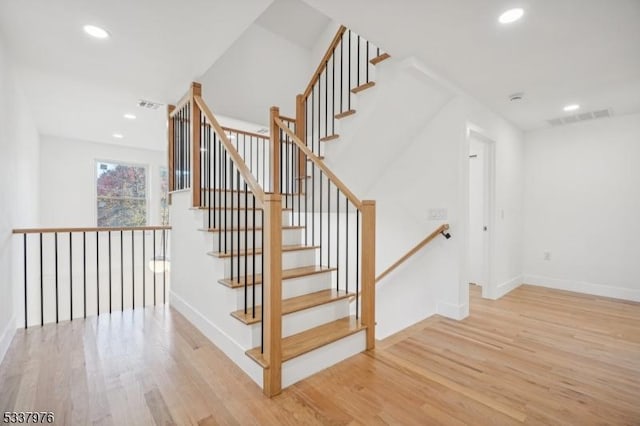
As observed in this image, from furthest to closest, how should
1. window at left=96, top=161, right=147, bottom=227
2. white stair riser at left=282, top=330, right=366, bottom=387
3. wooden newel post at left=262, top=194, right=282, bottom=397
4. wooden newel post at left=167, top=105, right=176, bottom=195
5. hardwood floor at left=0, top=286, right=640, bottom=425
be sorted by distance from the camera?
window at left=96, top=161, right=147, bottom=227 < wooden newel post at left=167, top=105, right=176, bottom=195 < white stair riser at left=282, top=330, right=366, bottom=387 < wooden newel post at left=262, top=194, right=282, bottom=397 < hardwood floor at left=0, top=286, right=640, bottom=425

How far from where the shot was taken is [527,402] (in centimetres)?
177

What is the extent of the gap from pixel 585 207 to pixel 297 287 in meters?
4.42

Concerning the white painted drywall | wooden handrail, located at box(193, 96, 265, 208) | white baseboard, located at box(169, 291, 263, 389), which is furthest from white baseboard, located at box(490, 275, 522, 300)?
wooden handrail, located at box(193, 96, 265, 208)

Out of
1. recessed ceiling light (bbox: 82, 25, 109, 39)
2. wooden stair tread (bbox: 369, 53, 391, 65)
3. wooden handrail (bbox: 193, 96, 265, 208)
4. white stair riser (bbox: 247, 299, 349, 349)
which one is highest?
wooden stair tread (bbox: 369, 53, 391, 65)

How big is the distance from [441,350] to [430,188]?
175 cm

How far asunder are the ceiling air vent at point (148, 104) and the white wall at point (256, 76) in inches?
29.3

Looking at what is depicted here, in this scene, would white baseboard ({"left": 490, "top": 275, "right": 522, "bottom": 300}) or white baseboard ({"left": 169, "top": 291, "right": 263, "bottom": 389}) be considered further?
white baseboard ({"left": 490, "top": 275, "right": 522, "bottom": 300})

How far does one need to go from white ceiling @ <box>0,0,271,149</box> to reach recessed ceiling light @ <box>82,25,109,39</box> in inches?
1.5

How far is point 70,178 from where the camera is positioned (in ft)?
18.6

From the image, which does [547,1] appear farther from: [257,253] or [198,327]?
[198,327]

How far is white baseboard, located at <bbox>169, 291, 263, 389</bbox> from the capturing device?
1.95 metres

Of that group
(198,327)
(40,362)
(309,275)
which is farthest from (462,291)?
(40,362)

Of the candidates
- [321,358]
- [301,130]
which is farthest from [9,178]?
[321,358]

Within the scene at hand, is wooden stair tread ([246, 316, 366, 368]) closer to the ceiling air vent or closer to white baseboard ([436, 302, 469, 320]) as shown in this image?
white baseboard ([436, 302, 469, 320])
